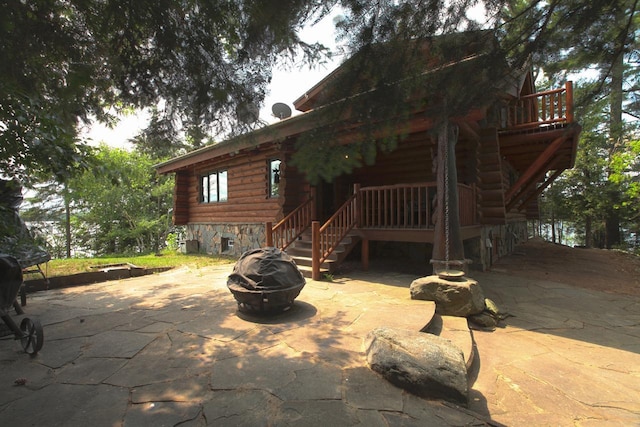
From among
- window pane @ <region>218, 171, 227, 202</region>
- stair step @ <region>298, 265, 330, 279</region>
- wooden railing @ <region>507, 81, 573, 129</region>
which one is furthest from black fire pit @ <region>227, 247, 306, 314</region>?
window pane @ <region>218, 171, 227, 202</region>

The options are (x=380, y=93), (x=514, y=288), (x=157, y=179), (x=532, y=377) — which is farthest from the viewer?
(x=157, y=179)

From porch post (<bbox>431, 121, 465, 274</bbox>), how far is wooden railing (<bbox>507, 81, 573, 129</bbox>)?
3.16 metres

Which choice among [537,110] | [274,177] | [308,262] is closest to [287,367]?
[308,262]

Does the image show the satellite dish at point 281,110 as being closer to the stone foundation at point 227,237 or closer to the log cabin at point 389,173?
the log cabin at point 389,173

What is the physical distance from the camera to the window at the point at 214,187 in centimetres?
1148

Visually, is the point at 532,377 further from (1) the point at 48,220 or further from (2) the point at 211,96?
(1) the point at 48,220

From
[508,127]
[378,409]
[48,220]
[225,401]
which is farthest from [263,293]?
[48,220]

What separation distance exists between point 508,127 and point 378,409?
815cm

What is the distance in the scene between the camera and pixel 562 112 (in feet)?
23.7

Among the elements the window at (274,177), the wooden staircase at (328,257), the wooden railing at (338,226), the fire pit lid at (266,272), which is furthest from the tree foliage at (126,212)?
the fire pit lid at (266,272)

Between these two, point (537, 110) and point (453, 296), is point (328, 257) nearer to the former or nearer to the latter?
point (453, 296)

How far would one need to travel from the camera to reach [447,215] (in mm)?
5227

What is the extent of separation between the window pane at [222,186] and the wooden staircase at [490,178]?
853 centimetres

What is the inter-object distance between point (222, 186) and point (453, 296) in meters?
9.52
